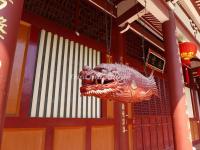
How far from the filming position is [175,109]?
3447 mm

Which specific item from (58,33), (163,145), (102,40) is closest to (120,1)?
(102,40)

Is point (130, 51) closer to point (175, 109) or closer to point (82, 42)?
point (82, 42)

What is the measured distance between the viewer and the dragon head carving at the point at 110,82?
2.35m

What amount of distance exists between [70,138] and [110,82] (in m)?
1.64

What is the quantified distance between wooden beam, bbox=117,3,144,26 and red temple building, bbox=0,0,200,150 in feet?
0.07

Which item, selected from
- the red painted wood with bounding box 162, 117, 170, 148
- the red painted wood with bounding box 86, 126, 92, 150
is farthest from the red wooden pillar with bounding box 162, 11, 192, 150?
the red painted wood with bounding box 162, 117, 170, 148

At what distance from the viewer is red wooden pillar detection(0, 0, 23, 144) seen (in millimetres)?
1214

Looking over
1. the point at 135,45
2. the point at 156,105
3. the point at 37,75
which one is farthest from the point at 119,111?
the point at 156,105

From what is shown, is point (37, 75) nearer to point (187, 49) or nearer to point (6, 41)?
point (6, 41)

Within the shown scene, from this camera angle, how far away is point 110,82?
7.87ft

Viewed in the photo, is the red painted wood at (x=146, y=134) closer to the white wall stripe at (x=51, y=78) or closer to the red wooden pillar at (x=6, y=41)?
the white wall stripe at (x=51, y=78)

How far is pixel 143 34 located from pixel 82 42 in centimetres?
238

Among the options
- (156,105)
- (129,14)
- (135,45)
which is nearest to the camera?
(129,14)

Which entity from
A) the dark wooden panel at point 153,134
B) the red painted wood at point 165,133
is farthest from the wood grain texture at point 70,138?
the red painted wood at point 165,133
